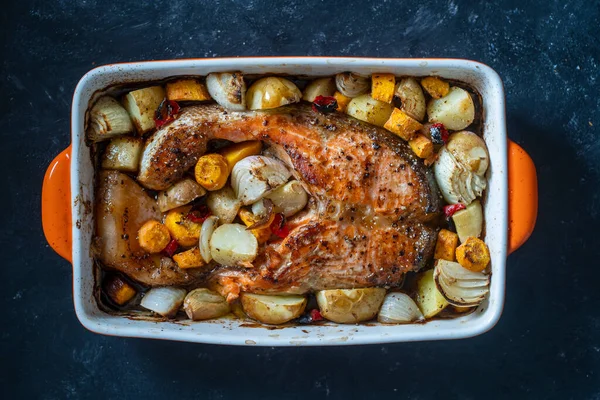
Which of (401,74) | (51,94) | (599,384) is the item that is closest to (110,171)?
(51,94)

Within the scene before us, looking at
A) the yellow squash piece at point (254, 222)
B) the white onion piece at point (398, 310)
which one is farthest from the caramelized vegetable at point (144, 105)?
the white onion piece at point (398, 310)

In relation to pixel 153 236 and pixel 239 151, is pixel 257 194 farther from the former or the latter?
pixel 153 236

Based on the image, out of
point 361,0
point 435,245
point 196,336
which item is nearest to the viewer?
point 196,336

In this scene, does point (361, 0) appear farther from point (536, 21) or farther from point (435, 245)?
point (435, 245)

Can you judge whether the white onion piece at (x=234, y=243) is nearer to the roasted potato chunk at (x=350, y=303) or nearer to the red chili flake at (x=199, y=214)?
the red chili flake at (x=199, y=214)

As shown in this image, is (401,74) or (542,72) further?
(542,72)

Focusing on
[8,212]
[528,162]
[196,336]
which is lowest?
[196,336]
